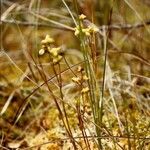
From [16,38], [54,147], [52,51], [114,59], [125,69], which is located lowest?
[54,147]

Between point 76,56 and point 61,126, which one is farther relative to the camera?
point 76,56

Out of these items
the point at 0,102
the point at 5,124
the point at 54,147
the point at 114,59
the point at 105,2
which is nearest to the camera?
the point at 54,147

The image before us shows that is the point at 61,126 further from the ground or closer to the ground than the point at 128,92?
closer to the ground

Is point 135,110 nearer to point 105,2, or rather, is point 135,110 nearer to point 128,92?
point 128,92

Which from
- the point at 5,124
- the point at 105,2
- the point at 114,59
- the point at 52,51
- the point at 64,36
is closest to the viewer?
the point at 52,51

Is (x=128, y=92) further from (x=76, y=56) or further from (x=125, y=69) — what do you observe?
(x=76, y=56)

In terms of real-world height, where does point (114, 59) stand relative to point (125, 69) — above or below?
above

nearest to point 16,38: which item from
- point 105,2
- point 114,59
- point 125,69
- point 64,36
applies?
point 64,36

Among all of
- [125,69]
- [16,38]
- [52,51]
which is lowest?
[52,51]

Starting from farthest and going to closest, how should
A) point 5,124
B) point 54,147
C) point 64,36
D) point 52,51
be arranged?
point 64,36 → point 5,124 → point 54,147 → point 52,51

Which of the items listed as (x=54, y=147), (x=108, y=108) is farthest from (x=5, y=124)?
(x=108, y=108)
